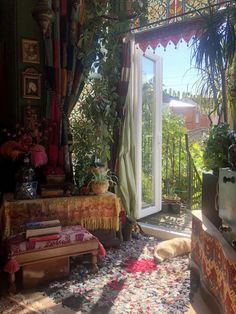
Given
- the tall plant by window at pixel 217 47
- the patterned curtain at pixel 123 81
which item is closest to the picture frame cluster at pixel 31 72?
the patterned curtain at pixel 123 81

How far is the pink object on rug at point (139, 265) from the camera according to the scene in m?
2.42

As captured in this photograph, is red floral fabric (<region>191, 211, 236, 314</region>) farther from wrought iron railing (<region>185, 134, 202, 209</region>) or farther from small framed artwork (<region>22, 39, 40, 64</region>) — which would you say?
small framed artwork (<region>22, 39, 40, 64</region>)

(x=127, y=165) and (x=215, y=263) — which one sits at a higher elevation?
(x=127, y=165)

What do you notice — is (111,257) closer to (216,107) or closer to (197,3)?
(216,107)

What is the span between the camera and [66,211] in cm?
258

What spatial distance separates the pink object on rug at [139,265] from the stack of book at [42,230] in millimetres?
669

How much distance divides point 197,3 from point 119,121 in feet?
4.35

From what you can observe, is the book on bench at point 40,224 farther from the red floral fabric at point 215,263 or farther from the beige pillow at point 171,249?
the red floral fabric at point 215,263

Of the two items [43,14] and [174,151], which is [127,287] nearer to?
[43,14]

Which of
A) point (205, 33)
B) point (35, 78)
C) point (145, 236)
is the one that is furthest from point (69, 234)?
point (205, 33)

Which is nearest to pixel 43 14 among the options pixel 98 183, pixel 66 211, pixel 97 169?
pixel 97 169

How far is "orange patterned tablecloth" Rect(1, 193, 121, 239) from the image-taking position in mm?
2352

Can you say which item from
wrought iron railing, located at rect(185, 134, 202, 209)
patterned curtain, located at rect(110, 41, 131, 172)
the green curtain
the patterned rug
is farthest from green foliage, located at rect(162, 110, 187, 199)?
the patterned rug

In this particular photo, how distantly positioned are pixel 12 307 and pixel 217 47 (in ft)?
7.46
